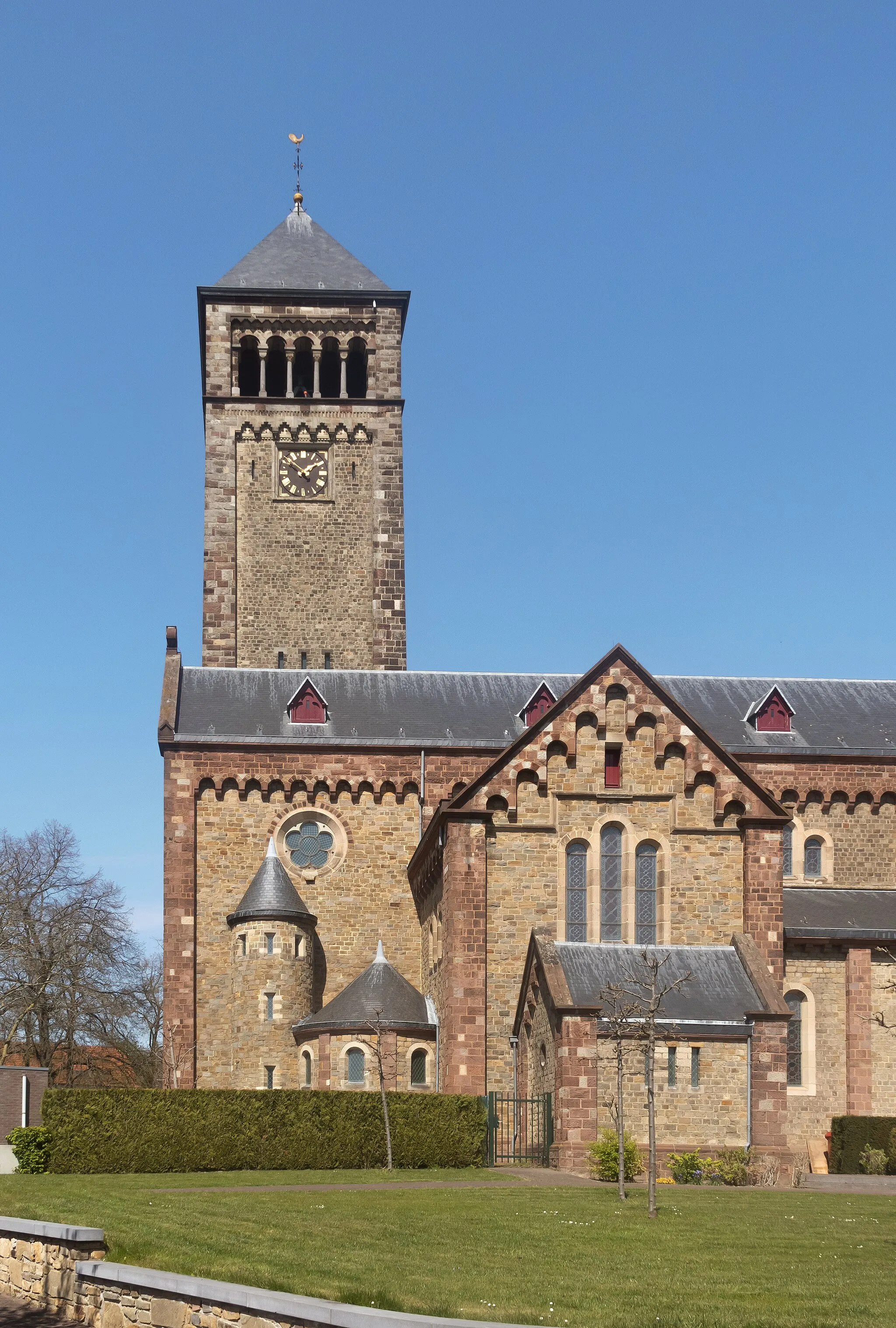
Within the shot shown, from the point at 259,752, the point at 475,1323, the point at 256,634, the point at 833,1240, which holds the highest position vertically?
the point at 256,634

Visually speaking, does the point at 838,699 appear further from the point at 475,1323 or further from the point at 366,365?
the point at 475,1323

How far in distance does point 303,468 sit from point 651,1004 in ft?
116

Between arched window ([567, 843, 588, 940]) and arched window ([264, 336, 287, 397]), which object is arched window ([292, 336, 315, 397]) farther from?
arched window ([567, 843, 588, 940])

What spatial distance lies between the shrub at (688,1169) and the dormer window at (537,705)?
1765 cm

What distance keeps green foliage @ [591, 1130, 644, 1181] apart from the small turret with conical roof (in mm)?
13776

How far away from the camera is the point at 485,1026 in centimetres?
3616

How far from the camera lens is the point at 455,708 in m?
48.8

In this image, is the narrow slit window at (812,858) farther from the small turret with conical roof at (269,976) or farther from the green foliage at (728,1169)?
the green foliage at (728,1169)

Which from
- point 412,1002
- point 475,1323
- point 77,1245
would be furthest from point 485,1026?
point 475,1323

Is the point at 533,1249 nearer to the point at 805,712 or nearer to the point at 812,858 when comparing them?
the point at 812,858

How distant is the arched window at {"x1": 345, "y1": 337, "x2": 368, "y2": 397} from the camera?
197 ft

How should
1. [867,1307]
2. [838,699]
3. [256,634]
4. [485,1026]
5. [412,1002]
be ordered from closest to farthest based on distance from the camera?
1. [867,1307]
2. [485,1026]
3. [412,1002]
4. [838,699]
5. [256,634]

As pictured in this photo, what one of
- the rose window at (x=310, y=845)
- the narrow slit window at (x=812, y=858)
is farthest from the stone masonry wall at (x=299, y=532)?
the narrow slit window at (x=812, y=858)

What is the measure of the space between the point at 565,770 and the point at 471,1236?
62.4 feet
